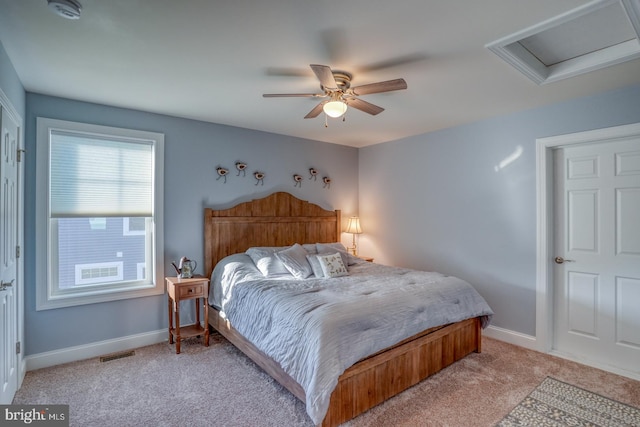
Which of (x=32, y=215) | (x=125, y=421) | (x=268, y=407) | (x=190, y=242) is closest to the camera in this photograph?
(x=125, y=421)

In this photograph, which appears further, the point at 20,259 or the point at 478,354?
the point at 478,354

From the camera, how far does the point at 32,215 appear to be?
2.92 meters

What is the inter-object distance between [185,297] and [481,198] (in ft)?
11.5

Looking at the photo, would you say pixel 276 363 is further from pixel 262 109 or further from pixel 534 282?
pixel 534 282

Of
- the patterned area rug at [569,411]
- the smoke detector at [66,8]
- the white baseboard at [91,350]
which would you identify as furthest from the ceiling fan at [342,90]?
the white baseboard at [91,350]

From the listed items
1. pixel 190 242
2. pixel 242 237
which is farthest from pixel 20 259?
pixel 242 237

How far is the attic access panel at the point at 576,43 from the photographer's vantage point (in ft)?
5.99

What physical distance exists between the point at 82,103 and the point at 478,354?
471 cm

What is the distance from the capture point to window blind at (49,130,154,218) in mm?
3090

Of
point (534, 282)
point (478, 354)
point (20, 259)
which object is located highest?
point (20, 259)

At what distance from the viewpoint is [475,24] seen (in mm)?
1869

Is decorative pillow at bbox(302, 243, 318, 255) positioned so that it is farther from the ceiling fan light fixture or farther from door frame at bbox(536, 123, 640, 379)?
door frame at bbox(536, 123, 640, 379)

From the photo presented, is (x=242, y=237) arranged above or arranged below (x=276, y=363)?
above

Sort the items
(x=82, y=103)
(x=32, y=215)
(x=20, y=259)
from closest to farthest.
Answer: (x=20, y=259)
(x=32, y=215)
(x=82, y=103)
